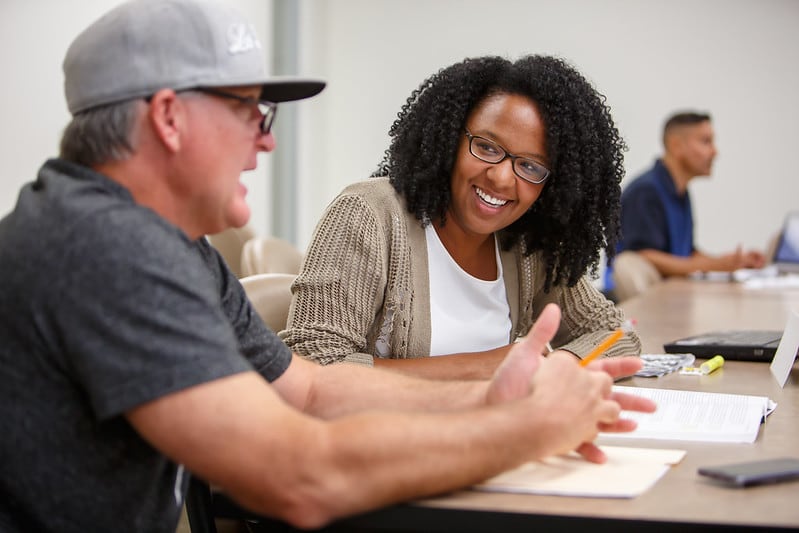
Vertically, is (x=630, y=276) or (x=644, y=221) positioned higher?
(x=644, y=221)

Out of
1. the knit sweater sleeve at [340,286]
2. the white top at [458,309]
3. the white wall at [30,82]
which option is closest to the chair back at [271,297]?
the knit sweater sleeve at [340,286]

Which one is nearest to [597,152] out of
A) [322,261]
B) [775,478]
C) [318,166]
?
[322,261]

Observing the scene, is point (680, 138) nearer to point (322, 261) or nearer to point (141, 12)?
point (322, 261)

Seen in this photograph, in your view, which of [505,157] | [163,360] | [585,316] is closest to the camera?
[163,360]

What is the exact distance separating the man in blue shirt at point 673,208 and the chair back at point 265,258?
2703mm

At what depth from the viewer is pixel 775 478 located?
111cm

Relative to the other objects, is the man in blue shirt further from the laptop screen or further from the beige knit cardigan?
the beige knit cardigan

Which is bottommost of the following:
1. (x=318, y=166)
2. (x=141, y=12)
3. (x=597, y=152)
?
(x=318, y=166)

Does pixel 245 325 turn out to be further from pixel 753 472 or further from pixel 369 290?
pixel 753 472

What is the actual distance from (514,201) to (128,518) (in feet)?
3.78

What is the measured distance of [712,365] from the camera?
198 cm

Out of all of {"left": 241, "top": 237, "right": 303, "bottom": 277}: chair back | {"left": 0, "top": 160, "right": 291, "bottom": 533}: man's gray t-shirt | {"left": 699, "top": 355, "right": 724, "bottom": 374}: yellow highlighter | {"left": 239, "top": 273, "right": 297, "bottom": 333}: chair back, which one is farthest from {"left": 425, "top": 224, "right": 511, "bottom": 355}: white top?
{"left": 0, "top": 160, "right": 291, "bottom": 533}: man's gray t-shirt

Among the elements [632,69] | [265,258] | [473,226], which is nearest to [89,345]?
[473,226]

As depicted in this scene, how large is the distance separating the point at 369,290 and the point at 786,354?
865 millimetres
